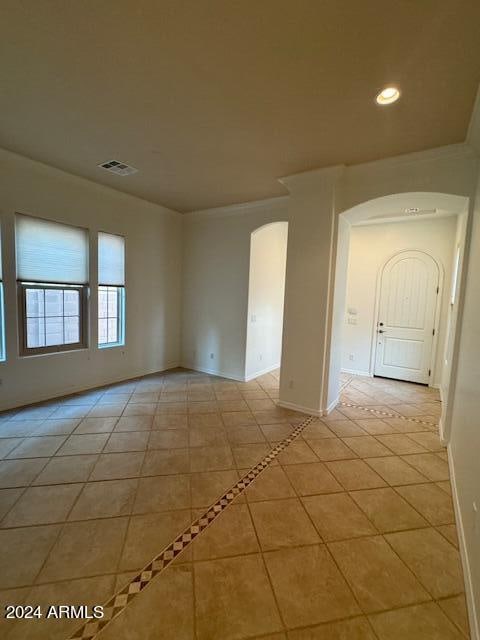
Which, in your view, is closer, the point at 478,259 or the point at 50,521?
the point at 50,521

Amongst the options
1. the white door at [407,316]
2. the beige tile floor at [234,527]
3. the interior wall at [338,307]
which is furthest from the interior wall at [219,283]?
the white door at [407,316]

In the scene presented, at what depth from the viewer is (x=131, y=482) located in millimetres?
2260

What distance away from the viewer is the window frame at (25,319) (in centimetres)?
352

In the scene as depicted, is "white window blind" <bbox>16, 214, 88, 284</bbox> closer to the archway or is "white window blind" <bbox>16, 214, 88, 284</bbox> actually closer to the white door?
the archway

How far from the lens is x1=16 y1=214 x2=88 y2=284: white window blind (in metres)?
3.48

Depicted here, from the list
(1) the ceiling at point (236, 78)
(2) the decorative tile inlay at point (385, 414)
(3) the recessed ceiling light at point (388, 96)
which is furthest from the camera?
(2) the decorative tile inlay at point (385, 414)

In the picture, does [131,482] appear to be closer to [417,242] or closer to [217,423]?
[217,423]

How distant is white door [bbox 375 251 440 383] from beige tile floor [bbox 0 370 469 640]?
2016 millimetres

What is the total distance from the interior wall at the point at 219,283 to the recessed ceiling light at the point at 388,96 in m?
2.25

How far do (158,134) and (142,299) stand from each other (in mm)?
2807

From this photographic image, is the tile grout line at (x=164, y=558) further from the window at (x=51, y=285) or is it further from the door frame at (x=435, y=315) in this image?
the door frame at (x=435, y=315)

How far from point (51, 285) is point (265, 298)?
336cm

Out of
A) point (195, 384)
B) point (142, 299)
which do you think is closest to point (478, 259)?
point (195, 384)

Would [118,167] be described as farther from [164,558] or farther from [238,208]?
[164,558]
